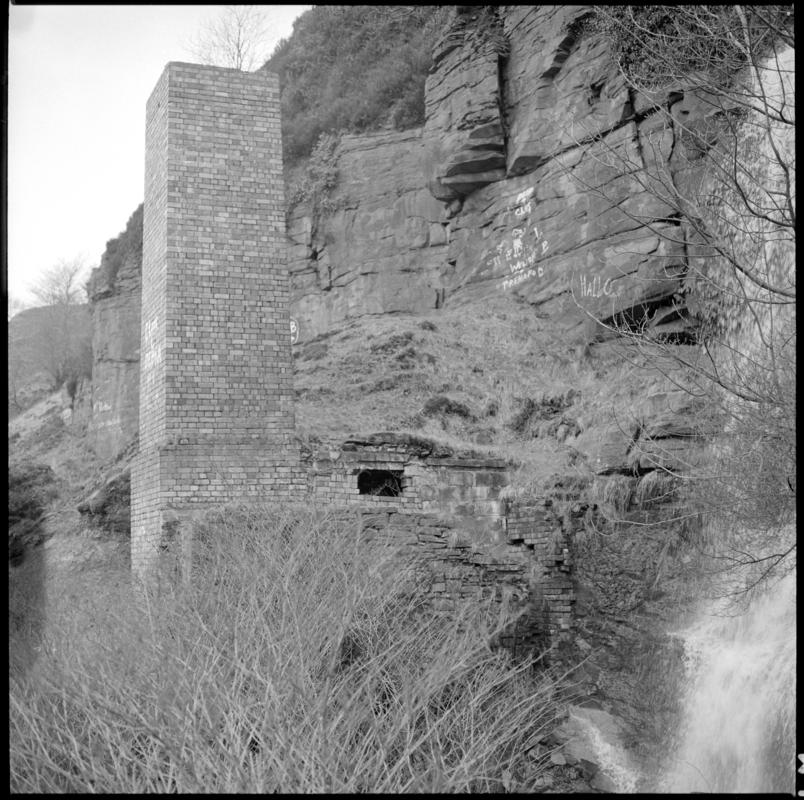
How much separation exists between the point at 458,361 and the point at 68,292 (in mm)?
23087

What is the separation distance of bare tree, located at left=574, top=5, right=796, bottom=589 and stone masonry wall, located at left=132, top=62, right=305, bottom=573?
390cm

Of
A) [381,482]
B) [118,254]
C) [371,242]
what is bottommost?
[381,482]

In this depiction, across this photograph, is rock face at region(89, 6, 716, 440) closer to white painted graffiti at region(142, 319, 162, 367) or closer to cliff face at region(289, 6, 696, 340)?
cliff face at region(289, 6, 696, 340)

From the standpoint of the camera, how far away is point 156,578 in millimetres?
9266

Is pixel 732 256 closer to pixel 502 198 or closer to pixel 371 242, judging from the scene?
pixel 502 198

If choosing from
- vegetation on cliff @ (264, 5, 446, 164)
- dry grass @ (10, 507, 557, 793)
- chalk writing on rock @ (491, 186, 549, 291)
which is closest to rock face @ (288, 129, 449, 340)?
vegetation on cliff @ (264, 5, 446, 164)

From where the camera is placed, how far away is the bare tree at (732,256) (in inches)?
272

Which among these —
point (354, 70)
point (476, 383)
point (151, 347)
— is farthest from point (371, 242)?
point (151, 347)

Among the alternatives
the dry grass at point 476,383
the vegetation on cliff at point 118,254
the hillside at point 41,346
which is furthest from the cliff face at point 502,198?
the hillside at point 41,346

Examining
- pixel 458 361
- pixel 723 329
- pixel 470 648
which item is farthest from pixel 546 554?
pixel 458 361

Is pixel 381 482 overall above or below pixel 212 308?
below

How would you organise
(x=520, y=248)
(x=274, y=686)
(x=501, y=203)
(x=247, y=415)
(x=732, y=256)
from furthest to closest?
(x=501, y=203) → (x=520, y=248) → (x=247, y=415) → (x=732, y=256) → (x=274, y=686)

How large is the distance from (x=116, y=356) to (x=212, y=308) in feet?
46.1

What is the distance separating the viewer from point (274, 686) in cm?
616
